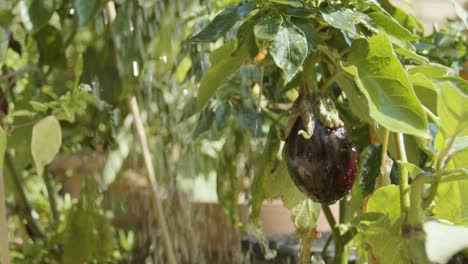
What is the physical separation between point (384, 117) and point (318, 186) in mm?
92

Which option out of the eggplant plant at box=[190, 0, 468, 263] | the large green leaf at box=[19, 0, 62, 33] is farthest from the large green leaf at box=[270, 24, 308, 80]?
the large green leaf at box=[19, 0, 62, 33]

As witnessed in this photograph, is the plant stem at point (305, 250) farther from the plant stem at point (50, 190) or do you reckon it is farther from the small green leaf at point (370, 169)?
the plant stem at point (50, 190)

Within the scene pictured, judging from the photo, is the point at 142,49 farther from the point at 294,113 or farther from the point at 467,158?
the point at 467,158

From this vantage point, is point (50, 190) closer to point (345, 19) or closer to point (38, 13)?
point (38, 13)

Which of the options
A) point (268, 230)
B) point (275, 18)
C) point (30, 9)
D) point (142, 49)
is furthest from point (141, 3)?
point (268, 230)

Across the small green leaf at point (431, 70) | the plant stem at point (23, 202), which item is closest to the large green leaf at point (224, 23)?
the small green leaf at point (431, 70)

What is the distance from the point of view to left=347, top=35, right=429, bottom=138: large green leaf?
0.50 m

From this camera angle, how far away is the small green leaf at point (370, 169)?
691 mm

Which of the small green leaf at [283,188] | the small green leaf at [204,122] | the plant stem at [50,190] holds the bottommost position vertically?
the plant stem at [50,190]

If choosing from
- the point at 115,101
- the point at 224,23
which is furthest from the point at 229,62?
the point at 115,101

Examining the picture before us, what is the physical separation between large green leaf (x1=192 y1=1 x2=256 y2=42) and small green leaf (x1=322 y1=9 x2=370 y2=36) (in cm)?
6

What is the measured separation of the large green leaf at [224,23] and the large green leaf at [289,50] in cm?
4

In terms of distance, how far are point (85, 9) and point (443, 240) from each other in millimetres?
440

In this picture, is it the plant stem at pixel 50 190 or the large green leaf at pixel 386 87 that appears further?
the plant stem at pixel 50 190
